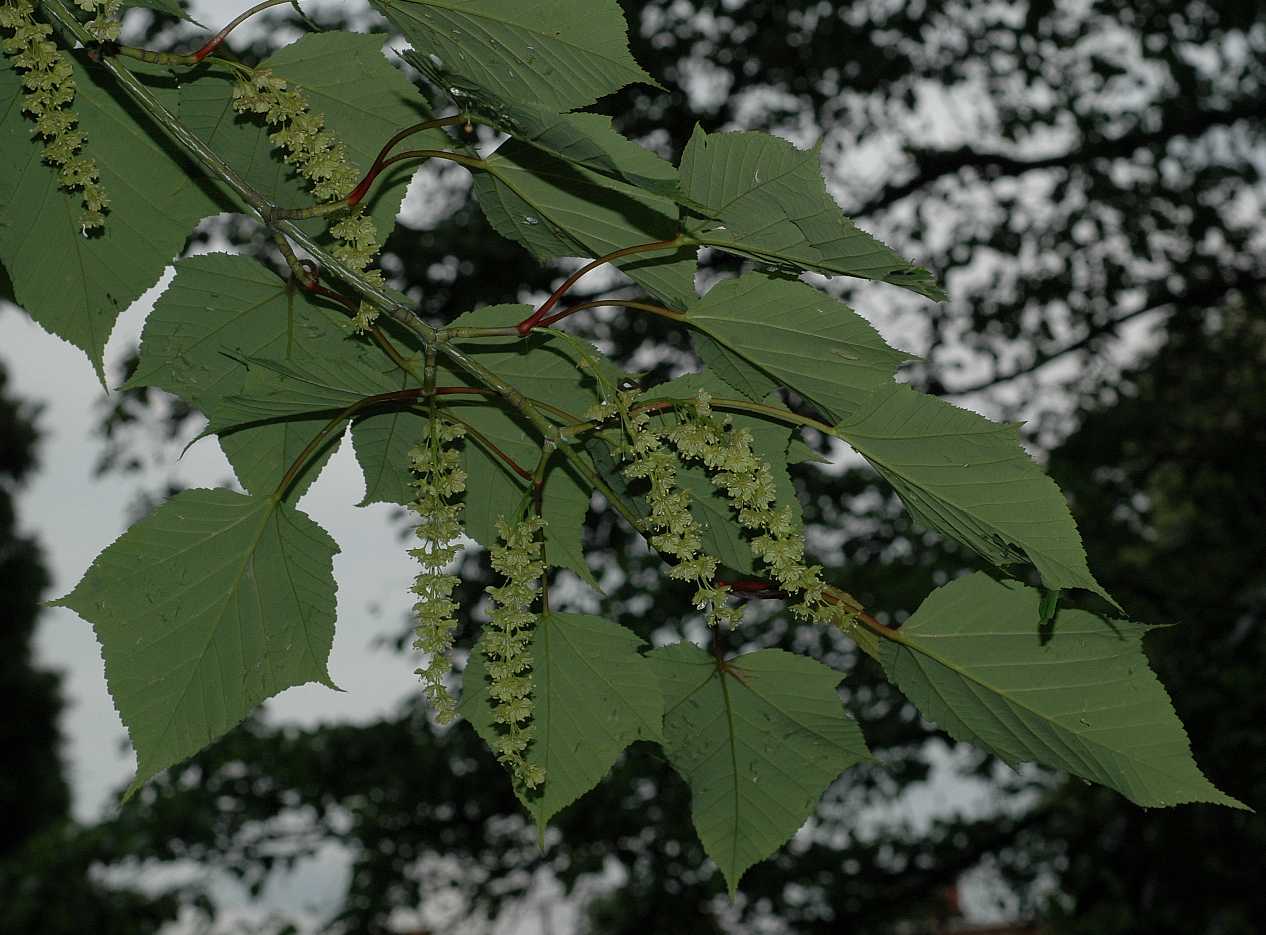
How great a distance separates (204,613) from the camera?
4.05ft

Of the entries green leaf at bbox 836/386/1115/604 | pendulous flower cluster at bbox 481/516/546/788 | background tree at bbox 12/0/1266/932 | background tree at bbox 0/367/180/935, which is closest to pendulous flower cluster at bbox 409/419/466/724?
pendulous flower cluster at bbox 481/516/546/788

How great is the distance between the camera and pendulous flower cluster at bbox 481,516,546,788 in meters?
1.14

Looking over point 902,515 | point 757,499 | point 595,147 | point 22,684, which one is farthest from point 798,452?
point 22,684

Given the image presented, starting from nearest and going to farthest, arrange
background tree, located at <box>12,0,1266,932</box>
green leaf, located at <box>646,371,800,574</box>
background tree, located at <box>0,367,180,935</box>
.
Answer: green leaf, located at <box>646,371,800,574</box> < background tree, located at <box>12,0,1266,932</box> < background tree, located at <box>0,367,180,935</box>

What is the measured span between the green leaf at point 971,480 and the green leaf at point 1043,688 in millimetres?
102

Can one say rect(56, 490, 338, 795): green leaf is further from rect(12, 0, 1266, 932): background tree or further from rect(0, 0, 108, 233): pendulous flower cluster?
rect(12, 0, 1266, 932): background tree

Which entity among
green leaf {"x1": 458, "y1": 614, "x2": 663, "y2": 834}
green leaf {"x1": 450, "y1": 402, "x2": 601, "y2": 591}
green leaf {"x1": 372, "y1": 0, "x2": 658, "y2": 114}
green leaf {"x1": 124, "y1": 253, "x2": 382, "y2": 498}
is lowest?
green leaf {"x1": 458, "y1": 614, "x2": 663, "y2": 834}

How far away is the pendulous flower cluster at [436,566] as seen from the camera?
111 cm

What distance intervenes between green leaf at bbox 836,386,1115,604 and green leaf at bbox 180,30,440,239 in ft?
2.00

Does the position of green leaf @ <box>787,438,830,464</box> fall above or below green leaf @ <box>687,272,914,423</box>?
below

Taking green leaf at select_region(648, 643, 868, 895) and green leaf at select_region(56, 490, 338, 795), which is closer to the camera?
green leaf at select_region(56, 490, 338, 795)

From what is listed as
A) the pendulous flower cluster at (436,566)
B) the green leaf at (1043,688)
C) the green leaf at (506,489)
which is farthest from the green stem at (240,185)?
the green leaf at (1043,688)

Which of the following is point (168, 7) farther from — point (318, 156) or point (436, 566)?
point (436, 566)

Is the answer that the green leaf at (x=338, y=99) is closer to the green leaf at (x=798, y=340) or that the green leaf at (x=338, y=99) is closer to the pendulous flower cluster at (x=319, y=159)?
the pendulous flower cluster at (x=319, y=159)
